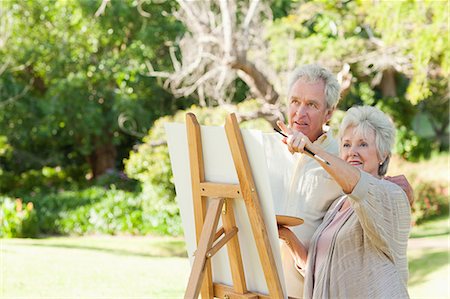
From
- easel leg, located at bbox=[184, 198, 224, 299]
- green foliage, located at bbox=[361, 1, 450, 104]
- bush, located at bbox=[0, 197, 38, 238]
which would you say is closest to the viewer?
easel leg, located at bbox=[184, 198, 224, 299]

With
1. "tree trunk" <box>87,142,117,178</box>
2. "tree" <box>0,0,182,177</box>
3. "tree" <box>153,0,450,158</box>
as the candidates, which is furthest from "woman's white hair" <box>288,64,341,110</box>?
"tree trunk" <box>87,142,117,178</box>

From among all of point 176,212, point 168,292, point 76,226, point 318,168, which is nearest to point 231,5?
point 176,212

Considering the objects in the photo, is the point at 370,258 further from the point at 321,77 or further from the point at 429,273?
the point at 429,273

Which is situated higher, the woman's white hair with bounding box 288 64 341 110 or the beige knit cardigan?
the woman's white hair with bounding box 288 64 341 110

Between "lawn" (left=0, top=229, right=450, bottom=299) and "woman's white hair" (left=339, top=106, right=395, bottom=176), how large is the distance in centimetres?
382

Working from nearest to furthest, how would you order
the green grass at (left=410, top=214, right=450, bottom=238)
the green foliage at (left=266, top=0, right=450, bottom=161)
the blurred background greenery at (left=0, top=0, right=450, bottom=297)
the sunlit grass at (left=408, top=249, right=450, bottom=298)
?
the sunlit grass at (left=408, top=249, right=450, bottom=298) → the green foliage at (left=266, top=0, right=450, bottom=161) → the blurred background greenery at (left=0, top=0, right=450, bottom=297) → the green grass at (left=410, top=214, right=450, bottom=238)

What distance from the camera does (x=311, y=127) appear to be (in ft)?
9.49

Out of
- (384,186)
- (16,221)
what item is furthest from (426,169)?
(384,186)

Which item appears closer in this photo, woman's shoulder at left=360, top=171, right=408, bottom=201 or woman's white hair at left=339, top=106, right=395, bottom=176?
woman's shoulder at left=360, top=171, right=408, bottom=201

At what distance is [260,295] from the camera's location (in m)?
2.83

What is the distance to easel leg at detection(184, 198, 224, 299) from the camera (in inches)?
109

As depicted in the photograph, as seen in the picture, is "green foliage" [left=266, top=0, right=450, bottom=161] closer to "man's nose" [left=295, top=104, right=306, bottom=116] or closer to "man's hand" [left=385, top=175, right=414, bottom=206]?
"man's nose" [left=295, top=104, right=306, bottom=116]

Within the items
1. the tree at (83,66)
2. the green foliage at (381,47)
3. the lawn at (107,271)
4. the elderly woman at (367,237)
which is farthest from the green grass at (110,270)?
the tree at (83,66)

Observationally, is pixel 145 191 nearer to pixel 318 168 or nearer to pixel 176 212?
pixel 176 212
